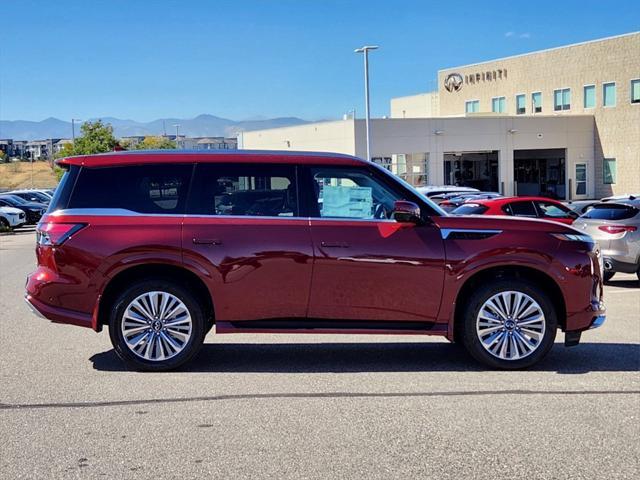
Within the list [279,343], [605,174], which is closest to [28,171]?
[605,174]

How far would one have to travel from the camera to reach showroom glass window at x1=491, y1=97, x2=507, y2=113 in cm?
5711

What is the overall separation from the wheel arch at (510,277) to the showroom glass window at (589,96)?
46403 mm

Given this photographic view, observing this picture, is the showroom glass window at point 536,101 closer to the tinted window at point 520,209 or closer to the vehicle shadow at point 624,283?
the tinted window at point 520,209

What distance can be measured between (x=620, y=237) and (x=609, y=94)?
39.4 meters

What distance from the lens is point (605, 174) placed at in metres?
50.3

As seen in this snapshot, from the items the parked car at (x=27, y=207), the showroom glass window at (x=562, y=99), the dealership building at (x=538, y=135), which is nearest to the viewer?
the parked car at (x=27, y=207)

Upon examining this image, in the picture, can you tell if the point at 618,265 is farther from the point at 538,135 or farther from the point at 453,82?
the point at 453,82

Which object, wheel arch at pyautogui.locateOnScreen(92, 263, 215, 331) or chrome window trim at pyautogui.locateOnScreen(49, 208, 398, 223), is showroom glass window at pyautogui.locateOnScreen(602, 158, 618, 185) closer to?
chrome window trim at pyautogui.locateOnScreen(49, 208, 398, 223)

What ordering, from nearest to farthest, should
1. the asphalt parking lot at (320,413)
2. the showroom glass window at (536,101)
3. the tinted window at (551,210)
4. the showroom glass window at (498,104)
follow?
1. the asphalt parking lot at (320,413)
2. the tinted window at (551,210)
3. the showroom glass window at (536,101)
4. the showroom glass window at (498,104)

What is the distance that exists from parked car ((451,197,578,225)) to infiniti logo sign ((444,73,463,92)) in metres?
45.2

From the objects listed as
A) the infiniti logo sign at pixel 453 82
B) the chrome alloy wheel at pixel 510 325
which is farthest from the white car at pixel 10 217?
the infiniti logo sign at pixel 453 82

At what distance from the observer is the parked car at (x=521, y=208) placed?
16828mm

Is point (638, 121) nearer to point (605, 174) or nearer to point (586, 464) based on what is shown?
point (605, 174)

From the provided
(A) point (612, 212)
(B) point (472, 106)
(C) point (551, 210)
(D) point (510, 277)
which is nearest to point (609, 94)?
(B) point (472, 106)
